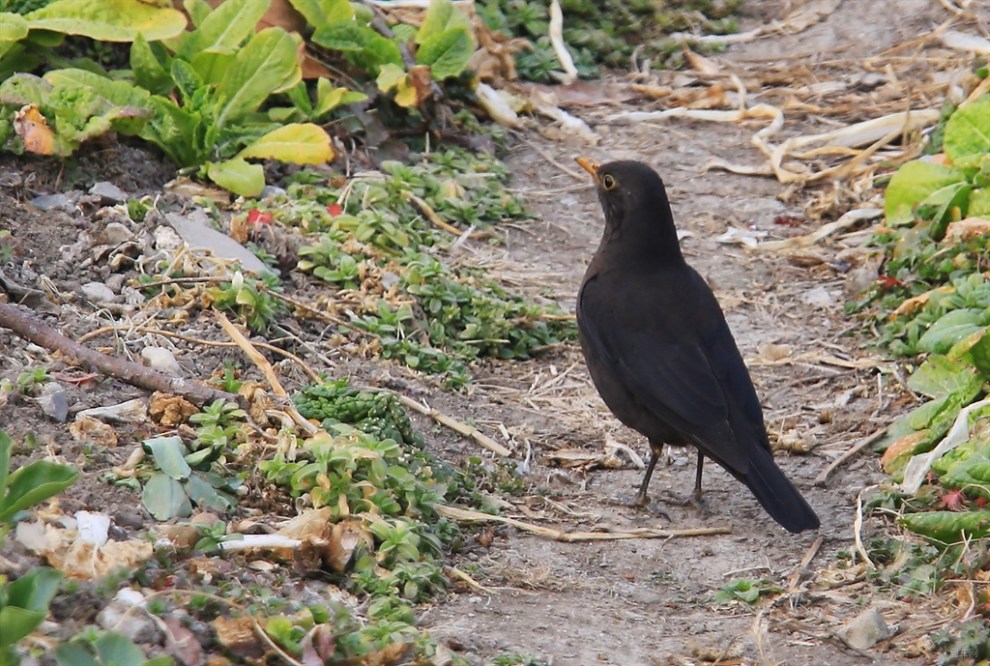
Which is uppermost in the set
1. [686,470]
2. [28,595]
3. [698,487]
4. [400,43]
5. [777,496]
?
[28,595]

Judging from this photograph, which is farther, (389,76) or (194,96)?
(389,76)

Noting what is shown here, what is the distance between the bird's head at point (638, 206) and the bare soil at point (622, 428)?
2.83 ft

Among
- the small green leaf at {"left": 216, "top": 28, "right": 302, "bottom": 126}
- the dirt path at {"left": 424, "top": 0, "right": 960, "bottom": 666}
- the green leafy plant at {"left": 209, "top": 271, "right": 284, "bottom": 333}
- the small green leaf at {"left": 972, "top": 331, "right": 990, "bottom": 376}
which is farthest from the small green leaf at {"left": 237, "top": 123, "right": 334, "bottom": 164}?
the small green leaf at {"left": 972, "top": 331, "right": 990, "bottom": 376}

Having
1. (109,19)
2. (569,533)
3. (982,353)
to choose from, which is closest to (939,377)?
(982,353)

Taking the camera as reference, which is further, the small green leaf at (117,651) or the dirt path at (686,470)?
the dirt path at (686,470)

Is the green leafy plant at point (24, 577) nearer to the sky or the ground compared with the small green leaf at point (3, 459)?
nearer to the ground

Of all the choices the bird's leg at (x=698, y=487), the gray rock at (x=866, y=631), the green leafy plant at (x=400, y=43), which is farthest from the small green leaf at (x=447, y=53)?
the gray rock at (x=866, y=631)

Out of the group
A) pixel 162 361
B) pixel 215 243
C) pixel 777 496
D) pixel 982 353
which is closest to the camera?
pixel 777 496

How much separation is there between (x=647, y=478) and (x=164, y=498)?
2.12 metres

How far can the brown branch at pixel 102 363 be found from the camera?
15.9 ft

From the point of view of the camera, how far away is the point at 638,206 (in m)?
6.02

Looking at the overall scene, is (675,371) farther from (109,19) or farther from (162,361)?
(109,19)

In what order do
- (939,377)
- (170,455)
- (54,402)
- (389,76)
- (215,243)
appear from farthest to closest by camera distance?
(389,76), (215,243), (939,377), (54,402), (170,455)

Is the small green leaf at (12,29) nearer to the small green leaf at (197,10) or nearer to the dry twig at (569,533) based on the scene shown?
the small green leaf at (197,10)
